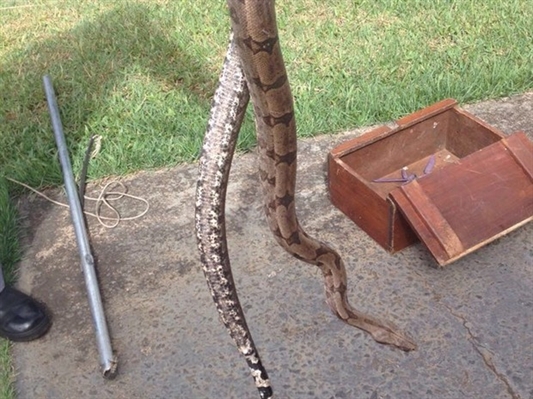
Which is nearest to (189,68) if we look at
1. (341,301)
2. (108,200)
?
(108,200)

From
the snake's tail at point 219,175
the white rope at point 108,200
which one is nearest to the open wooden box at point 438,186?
the white rope at point 108,200

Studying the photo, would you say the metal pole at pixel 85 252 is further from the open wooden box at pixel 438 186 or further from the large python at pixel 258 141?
the open wooden box at pixel 438 186

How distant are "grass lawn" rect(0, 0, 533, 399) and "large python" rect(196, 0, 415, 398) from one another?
1.58m

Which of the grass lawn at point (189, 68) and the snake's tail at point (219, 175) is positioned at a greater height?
the snake's tail at point (219, 175)

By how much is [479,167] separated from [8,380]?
222 centimetres

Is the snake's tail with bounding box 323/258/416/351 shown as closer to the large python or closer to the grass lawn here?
the large python

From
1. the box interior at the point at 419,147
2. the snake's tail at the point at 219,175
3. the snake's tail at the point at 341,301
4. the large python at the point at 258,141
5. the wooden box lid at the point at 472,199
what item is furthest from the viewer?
the box interior at the point at 419,147

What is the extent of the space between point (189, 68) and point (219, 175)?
297cm

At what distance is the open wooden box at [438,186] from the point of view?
10.8ft

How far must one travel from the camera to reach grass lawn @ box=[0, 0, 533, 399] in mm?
4352

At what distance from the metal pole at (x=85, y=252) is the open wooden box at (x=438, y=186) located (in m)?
1.23

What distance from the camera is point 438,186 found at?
336 centimetres

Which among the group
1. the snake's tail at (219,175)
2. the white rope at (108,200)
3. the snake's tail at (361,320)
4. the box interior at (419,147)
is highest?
the snake's tail at (219,175)

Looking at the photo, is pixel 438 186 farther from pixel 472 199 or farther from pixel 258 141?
pixel 258 141
